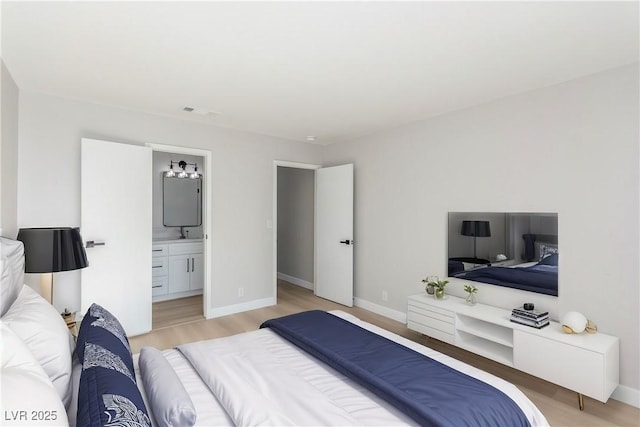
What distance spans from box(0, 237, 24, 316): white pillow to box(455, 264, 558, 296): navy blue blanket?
350 centimetres

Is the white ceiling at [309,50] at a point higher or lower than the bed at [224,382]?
higher

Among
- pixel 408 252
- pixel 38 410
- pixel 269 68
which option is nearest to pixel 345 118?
pixel 269 68

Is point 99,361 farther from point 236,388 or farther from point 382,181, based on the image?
point 382,181

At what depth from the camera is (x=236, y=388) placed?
144 cm

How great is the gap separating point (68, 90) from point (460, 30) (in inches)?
129

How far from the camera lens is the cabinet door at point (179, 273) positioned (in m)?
4.89

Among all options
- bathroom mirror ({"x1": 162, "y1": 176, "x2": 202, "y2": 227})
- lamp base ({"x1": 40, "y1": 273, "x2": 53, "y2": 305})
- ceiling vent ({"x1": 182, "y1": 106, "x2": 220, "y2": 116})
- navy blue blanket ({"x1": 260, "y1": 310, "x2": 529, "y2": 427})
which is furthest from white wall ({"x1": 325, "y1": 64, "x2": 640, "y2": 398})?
lamp base ({"x1": 40, "y1": 273, "x2": 53, "y2": 305})

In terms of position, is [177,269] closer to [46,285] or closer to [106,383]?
[46,285]

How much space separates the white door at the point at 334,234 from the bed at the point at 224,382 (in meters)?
2.79

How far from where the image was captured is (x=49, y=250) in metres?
2.25

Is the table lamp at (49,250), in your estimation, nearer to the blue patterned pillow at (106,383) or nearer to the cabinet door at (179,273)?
the blue patterned pillow at (106,383)

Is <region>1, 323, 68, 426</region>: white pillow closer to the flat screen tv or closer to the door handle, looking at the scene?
the door handle

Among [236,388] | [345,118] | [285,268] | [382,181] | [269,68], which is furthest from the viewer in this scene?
[285,268]

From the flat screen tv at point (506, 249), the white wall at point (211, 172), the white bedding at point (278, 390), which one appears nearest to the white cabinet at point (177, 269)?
the white wall at point (211, 172)
